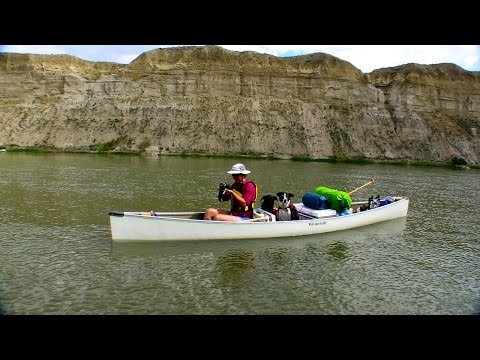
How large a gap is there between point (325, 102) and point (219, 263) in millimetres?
69612

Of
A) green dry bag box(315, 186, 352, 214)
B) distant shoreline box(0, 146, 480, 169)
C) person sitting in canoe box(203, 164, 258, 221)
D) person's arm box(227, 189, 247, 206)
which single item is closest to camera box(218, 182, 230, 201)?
person sitting in canoe box(203, 164, 258, 221)

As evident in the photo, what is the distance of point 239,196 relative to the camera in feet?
45.2

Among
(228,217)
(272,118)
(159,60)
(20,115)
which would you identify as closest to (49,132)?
(20,115)

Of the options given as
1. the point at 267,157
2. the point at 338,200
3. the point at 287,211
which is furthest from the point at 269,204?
the point at 267,157

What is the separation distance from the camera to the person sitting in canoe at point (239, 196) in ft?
44.4

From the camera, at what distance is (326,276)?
1120 cm

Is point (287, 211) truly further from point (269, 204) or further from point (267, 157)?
point (267, 157)

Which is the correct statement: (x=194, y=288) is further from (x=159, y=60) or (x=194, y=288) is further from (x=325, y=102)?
(x=159, y=60)

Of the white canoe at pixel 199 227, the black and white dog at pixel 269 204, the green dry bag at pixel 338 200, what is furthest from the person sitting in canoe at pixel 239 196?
the green dry bag at pixel 338 200

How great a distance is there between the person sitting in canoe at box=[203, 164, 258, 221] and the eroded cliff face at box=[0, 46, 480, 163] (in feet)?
A: 177

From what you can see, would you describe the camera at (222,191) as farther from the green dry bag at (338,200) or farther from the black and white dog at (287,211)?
the green dry bag at (338,200)

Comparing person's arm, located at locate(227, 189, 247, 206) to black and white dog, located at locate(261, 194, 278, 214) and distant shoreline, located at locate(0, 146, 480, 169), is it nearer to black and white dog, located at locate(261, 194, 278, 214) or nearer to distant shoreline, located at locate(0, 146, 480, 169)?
black and white dog, located at locate(261, 194, 278, 214)

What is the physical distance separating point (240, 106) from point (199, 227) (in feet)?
205
